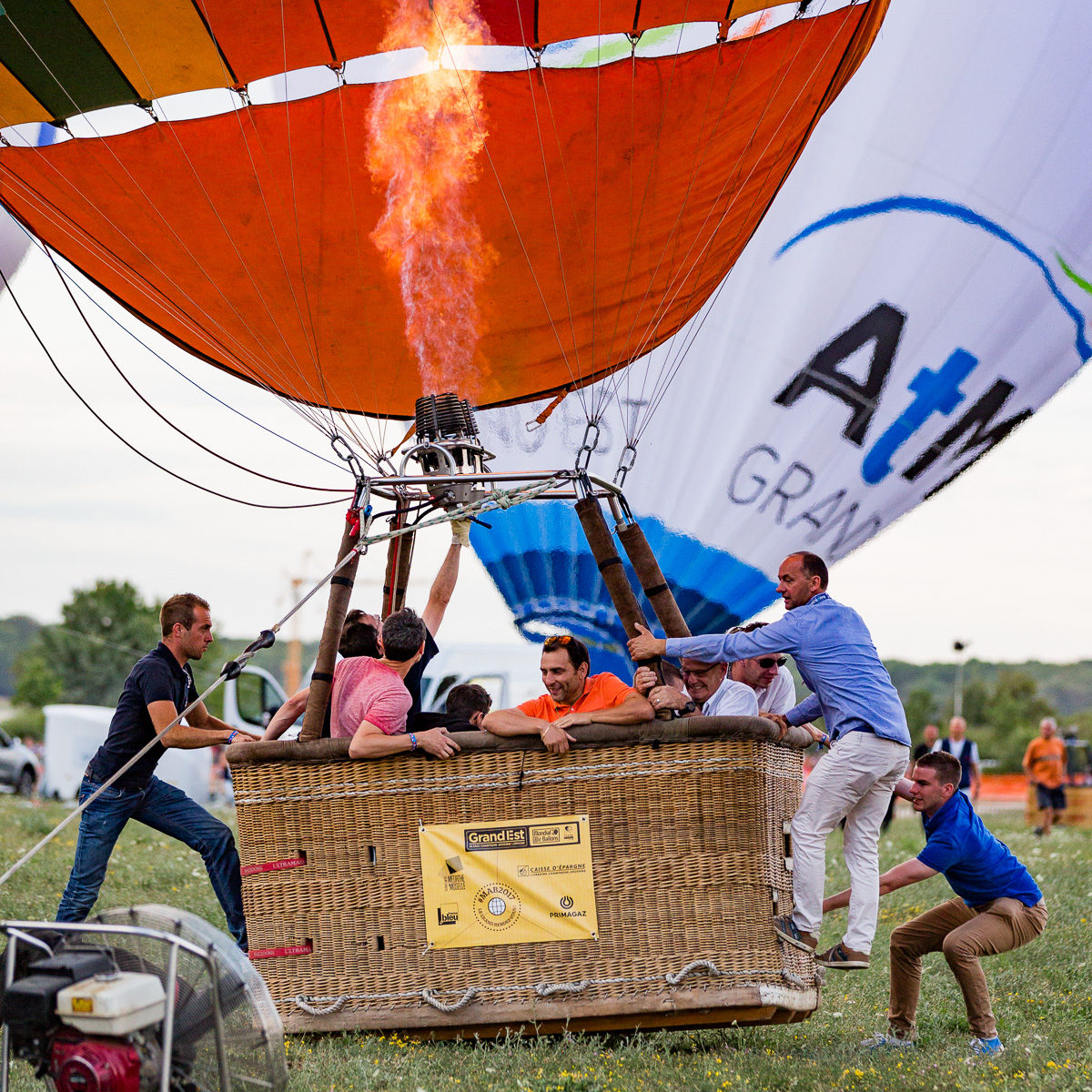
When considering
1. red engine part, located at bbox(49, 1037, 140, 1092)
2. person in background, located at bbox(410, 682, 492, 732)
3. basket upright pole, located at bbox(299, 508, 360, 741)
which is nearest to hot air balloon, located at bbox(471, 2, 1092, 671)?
person in background, located at bbox(410, 682, 492, 732)

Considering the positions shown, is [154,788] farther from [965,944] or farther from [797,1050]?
[965,944]

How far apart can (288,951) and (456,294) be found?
12.9 ft

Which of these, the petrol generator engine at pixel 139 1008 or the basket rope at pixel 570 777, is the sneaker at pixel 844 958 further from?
the petrol generator engine at pixel 139 1008

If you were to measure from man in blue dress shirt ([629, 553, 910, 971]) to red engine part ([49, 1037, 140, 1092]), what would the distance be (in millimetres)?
2009

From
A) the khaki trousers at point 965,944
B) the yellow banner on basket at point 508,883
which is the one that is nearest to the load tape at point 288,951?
the yellow banner on basket at point 508,883

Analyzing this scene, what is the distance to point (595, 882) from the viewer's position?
3.93 meters

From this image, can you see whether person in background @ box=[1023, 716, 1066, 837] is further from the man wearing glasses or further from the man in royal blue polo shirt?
the man in royal blue polo shirt

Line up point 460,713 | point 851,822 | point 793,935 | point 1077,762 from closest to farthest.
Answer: point 793,935 < point 851,822 < point 460,713 < point 1077,762

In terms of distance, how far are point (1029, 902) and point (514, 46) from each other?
462 cm

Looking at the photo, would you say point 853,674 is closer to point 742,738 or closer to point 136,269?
point 742,738

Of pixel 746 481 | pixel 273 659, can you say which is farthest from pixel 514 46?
pixel 273 659

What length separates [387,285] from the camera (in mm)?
6918

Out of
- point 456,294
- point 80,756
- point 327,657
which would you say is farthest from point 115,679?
point 327,657

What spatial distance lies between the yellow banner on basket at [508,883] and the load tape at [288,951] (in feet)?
1.29
